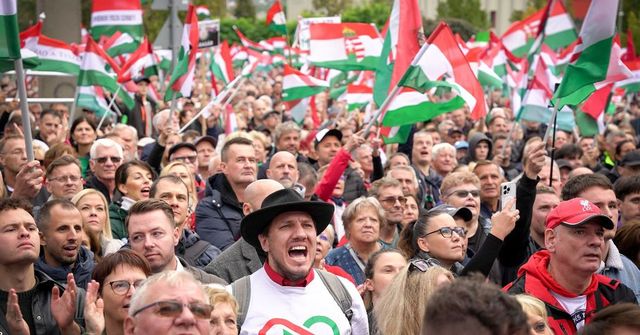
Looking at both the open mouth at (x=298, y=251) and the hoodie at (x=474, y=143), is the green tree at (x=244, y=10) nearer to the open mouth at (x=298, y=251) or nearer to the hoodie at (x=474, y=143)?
the hoodie at (x=474, y=143)

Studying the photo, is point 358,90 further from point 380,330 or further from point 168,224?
point 380,330

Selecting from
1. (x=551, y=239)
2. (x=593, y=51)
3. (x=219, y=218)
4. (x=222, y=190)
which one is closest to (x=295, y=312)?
(x=551, y=239)

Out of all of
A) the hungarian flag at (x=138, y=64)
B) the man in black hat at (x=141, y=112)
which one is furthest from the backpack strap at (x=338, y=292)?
the man in black hat at (x=141, y=112)

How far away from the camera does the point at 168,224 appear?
267 inches

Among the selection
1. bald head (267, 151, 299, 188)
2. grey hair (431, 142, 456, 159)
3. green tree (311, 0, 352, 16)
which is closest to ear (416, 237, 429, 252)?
bald head (267, 151, 299, 188)

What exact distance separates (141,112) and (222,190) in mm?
9257

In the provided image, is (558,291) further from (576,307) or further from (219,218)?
(219,218)

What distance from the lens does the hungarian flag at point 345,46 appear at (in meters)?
15.9

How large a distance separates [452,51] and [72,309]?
585 cm

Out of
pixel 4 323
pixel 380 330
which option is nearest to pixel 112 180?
pixel 4 323

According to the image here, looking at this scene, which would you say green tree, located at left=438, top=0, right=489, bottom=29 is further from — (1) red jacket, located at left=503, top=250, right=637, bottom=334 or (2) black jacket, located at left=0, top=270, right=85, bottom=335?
(2) black jacket, located at left=0, top=270, right=85, bottom=335

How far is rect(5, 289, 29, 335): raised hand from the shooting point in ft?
19.3

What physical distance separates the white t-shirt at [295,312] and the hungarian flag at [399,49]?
5838mm

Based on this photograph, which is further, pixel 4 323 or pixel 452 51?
pixel 452 51
